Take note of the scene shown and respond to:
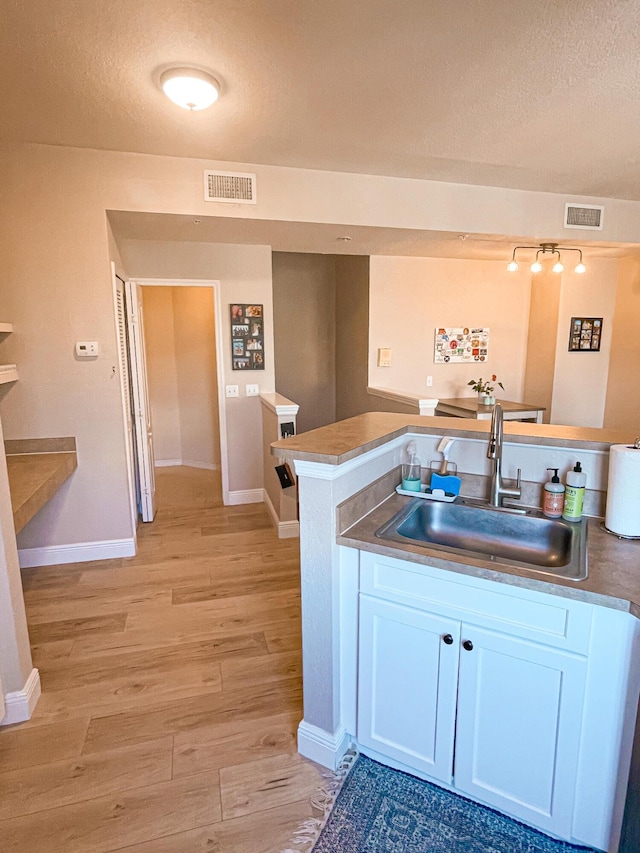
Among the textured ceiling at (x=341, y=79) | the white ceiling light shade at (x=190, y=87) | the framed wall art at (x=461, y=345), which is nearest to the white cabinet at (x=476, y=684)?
the textured ceiling at (x=341, y=79)

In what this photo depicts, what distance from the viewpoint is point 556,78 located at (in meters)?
2.16

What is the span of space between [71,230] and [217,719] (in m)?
2.91

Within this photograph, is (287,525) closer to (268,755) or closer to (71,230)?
(268,755)

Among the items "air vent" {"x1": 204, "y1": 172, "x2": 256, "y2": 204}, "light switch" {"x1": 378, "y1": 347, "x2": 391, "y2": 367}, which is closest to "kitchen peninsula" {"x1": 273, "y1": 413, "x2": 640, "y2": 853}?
"air vent" {"x1": 204, "y1": 172, "x2": 256, "y2": 204}

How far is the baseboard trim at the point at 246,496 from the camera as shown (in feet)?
14.9

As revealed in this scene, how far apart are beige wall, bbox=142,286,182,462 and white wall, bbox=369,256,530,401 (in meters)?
2.54

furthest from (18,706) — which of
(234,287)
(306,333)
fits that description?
(306,333)

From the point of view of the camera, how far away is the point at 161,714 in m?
2.00

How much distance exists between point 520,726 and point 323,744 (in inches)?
28.8

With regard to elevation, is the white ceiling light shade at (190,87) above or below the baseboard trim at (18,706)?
above

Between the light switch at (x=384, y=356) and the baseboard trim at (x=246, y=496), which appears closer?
the baseboard trim at (x=246, y=496)

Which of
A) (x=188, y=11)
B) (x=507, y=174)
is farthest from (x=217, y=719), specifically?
(x=507, y=174)

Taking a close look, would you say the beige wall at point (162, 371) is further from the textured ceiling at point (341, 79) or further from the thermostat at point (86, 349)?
the textured ceiling at point (341, 79)

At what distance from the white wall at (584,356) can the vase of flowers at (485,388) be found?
64 cm
